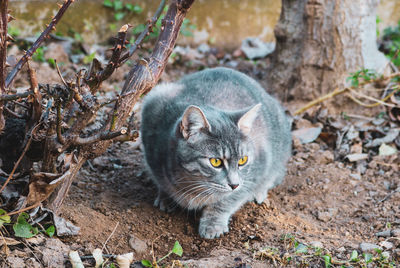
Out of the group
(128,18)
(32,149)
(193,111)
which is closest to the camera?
(32,149)

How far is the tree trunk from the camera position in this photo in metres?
5.20

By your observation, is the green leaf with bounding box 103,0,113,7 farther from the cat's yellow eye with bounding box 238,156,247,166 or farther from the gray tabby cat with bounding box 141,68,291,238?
the cat's yellow eye with bounding box 238,156,247,166

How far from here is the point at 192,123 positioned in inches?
136

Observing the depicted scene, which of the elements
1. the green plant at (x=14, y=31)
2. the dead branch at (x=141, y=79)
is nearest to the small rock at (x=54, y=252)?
the dead branch at (x=141, y=79)

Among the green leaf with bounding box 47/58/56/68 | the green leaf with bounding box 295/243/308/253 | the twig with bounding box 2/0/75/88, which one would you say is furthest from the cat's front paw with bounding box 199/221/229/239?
the green leaf with bounding box 47/58/56/68

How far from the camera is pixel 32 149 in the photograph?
9.77ft

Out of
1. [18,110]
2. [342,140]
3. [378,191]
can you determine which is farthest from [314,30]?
[18,110]

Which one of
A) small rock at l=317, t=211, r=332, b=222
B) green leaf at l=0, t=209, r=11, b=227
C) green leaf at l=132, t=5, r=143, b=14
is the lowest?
small rock at l=317, t=211, r=332, b=222

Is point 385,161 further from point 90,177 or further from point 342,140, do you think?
point 90,177

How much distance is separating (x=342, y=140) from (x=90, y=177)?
103 inches

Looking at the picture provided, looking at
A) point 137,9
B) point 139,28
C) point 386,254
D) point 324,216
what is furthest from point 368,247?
point 137,9

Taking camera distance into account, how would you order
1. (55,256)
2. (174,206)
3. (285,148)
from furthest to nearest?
(285,148)
(174,206)
(55,256)

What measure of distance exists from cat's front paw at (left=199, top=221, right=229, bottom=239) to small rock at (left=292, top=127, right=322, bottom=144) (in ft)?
5.74

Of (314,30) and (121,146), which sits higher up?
(314,30)
